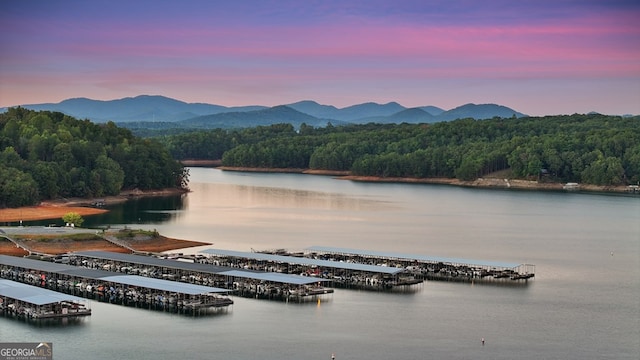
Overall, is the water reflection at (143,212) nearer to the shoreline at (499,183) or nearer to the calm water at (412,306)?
the calm water at (412,306)

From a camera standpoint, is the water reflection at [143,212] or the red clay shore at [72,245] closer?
the red clay shore at [72,245]

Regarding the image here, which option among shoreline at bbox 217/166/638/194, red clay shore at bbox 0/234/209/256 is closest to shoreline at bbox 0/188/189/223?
red clay shore at bbox 0/234/209/256

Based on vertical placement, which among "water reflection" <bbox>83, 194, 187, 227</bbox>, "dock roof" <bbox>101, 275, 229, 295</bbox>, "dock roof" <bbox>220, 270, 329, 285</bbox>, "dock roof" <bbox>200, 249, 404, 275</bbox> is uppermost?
"water reflection" <bbox>83, 194, 187, 227</bbox>

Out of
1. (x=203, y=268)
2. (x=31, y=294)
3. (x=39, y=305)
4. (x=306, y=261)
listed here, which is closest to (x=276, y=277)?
(x=203, y=268)

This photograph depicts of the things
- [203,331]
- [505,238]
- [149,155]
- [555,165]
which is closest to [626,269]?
[505,238]

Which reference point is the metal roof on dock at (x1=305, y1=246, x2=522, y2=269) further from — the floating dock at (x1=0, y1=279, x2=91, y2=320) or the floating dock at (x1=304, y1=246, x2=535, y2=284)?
the floating dock at (x1=0, y1=279, x2=91, y2=320)

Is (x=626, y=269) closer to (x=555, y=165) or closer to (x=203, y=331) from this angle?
(x=203, y=331)

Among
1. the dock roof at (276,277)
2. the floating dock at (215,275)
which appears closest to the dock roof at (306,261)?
the floating dock at (215,275)
